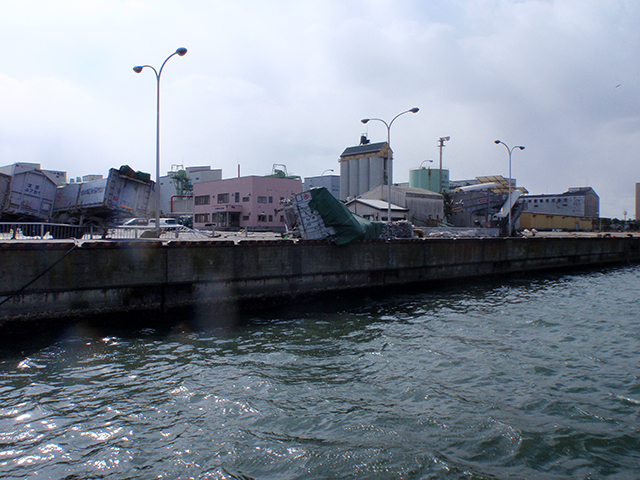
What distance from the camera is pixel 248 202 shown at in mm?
70250

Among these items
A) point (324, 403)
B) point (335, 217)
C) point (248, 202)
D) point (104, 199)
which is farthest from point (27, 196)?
point (248, 202)

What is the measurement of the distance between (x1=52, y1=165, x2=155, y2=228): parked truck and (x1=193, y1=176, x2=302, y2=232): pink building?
130ft

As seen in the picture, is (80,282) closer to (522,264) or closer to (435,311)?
(435,311)

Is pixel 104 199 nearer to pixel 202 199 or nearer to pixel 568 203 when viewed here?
pixel 202 199

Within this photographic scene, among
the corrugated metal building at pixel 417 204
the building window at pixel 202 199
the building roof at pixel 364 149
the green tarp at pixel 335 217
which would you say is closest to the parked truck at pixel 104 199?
the green tarp at pixel 335 217

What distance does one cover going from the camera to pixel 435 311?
1581cm

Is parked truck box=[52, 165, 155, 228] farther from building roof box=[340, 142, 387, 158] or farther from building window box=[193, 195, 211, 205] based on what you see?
building roof box=[340, 142, 387, 158]

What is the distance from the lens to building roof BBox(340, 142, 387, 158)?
82.4 m

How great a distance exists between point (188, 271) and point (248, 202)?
56.8m

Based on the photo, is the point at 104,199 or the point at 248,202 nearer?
the point at 104,199

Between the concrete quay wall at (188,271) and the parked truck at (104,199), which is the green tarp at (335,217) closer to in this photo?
the concrete quay wall at (188,271)

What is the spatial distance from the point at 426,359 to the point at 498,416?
3016 millimetres

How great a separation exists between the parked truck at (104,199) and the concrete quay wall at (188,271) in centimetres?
1351

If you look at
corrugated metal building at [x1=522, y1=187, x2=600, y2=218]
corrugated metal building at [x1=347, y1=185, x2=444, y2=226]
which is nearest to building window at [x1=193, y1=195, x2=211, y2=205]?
corrugated metal building at [x1=347, y1=185, x2=444, y2=226]
